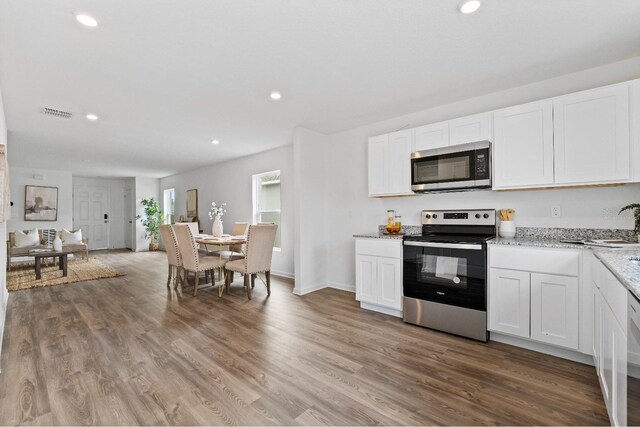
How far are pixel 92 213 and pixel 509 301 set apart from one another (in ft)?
37.0

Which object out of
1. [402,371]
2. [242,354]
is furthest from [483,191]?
[242,354]

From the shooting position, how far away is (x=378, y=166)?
3.64 m

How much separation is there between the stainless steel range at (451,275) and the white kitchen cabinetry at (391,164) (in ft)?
1.87

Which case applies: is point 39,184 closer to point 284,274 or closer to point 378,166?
point 284,274

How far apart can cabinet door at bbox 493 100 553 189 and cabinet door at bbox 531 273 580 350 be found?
86 cm

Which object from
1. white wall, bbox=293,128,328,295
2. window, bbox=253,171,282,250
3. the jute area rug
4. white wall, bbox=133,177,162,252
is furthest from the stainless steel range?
white wall, bbox=133,177,162,252

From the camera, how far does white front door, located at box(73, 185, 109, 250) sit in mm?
9156

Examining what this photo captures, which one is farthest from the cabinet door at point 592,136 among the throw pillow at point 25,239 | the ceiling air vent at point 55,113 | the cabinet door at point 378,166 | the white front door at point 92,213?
the white front door at point 92,213

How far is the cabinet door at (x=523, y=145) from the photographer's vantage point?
2.54 meters

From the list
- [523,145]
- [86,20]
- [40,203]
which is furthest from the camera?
[40,203]

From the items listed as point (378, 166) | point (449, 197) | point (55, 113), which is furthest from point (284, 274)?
point (55, 113)

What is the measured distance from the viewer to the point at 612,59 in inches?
96.6

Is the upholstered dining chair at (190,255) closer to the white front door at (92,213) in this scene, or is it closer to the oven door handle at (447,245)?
the oven door handle at (447,245)

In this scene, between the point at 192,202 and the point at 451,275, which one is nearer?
the point at 451,275
